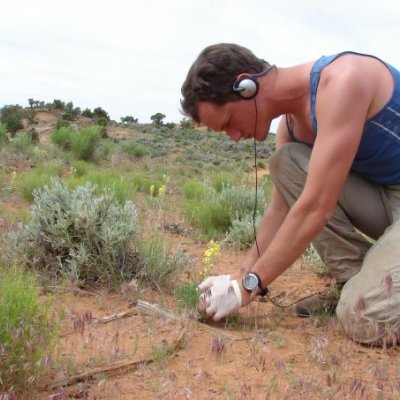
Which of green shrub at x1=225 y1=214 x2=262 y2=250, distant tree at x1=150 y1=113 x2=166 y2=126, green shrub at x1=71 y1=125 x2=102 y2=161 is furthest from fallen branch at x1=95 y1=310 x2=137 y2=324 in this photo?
distant tree at x1=150 y1=113 x2=166 y2=126

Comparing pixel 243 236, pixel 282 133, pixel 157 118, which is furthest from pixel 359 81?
pixel 157 118

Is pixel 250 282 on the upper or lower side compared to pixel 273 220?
lower

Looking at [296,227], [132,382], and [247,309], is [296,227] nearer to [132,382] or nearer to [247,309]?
[247,309]

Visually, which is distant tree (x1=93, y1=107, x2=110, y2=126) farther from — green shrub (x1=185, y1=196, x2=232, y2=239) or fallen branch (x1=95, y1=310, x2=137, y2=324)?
fallen branch (x1=95, y1=310, x2=137, y2=324)

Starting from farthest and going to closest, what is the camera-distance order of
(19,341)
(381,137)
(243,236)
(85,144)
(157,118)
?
1. (157,118)
2. (85,144)
3. (243,236)
4. (381,137)
5. (19,341)

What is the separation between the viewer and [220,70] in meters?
2.50

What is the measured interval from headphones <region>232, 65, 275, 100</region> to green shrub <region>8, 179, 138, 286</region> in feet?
3.34

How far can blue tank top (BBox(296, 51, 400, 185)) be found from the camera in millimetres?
2482

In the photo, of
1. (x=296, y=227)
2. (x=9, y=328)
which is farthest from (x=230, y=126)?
(x=9, y=328)

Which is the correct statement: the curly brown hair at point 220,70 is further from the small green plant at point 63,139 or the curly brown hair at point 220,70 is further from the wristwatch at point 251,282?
the small green plant at point 63,139

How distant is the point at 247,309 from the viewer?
2674mm

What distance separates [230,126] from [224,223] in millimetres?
2374

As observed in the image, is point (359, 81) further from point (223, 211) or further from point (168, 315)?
point (223, 211)

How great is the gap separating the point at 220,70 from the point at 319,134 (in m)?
0.51
